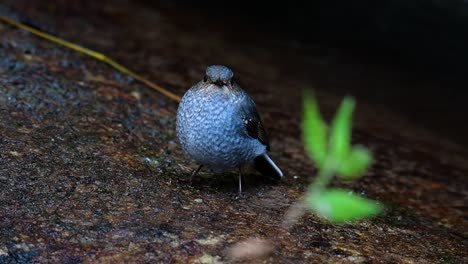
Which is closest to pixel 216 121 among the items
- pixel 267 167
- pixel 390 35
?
pixel 267 167

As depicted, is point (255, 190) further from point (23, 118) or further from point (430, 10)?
point (430, 10)

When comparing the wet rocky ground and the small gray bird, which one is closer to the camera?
the wet rocky ground

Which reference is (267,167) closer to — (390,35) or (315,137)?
(315,137)

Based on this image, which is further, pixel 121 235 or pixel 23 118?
pixel 23 118

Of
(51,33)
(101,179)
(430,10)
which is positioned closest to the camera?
(101,179)

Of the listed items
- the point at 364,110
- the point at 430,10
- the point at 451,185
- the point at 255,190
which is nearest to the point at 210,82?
the point at 255,190

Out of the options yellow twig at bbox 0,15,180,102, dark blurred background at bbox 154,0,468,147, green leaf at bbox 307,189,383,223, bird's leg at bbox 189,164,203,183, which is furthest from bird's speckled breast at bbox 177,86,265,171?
dark blurred background at bbox 154,0,468,147

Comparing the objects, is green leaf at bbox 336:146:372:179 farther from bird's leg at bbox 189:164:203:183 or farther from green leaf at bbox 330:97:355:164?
bird's leg at bbox 189:164:203:183
